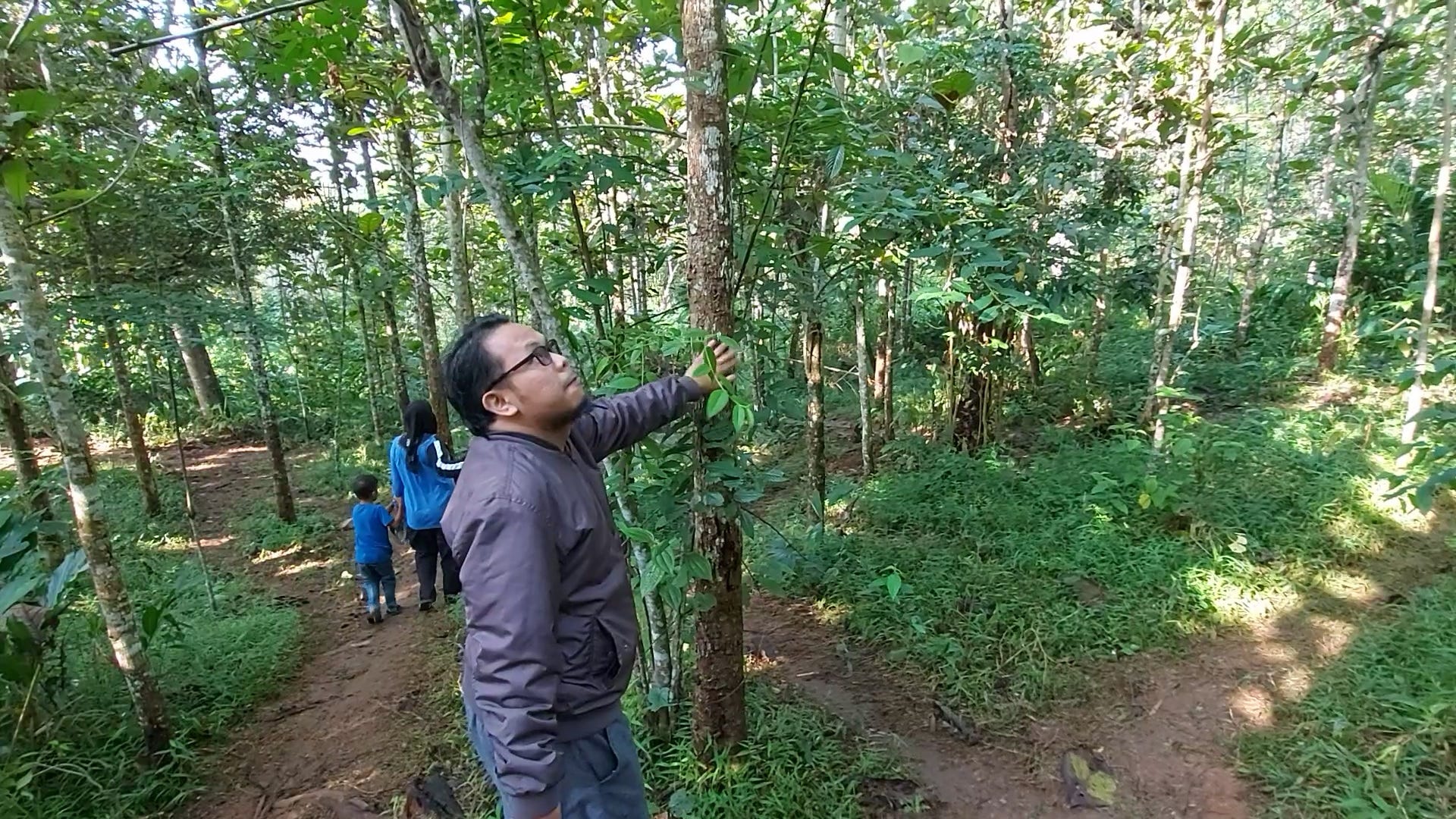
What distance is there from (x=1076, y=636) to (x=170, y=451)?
12.8m

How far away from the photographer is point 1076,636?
13.9 ft

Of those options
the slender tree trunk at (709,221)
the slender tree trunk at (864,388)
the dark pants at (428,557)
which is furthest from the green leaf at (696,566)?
the dark pants at (428,557)

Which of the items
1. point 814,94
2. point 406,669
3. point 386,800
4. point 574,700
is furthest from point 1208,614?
point 406,669

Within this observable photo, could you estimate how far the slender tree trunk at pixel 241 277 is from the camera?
621 centimetres

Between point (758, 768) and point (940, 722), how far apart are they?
1238 millimetres

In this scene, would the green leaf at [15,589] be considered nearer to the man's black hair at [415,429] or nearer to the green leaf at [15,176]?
the green leaf at [15,176]

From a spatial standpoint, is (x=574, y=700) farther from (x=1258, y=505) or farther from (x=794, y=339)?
(x=794, y=339)

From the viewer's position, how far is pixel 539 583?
5.29 ft

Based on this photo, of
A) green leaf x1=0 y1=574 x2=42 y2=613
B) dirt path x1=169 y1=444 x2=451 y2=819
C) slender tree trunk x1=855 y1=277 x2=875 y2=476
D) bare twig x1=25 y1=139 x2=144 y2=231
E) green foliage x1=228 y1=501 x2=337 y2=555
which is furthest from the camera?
green foliage x1=228 y1=501 x2=337 y2=555

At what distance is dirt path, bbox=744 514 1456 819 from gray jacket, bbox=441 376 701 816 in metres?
2.08

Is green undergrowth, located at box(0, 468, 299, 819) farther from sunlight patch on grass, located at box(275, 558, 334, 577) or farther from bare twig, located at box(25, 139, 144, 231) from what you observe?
bare twig, located at box(25, 139, 144, 231)

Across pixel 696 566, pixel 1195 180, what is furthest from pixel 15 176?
pixel 1195 180

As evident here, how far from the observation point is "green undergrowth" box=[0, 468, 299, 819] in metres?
3.34

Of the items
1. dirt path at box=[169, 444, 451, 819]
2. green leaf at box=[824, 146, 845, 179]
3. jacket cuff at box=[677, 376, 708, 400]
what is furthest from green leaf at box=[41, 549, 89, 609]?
green leaf at box=[824, 146, 845, 179]
